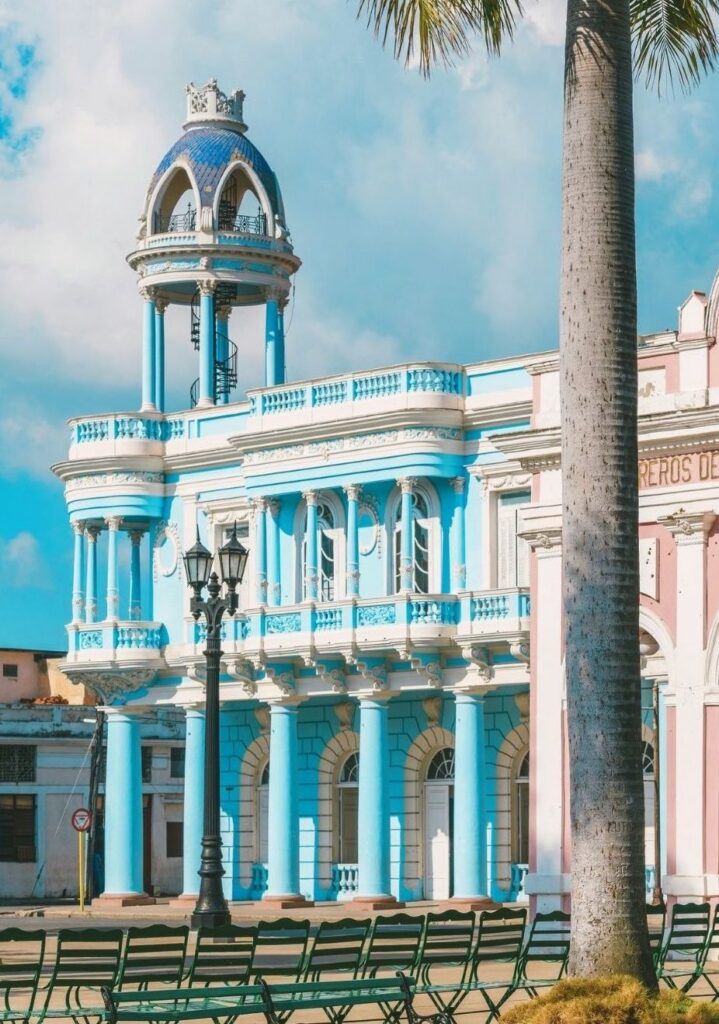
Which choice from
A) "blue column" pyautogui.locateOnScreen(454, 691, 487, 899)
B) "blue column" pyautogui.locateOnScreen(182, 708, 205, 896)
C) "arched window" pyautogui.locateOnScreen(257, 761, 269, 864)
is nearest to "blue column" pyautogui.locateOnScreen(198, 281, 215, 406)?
"blue column" pyautogui.locateOnScreen(182, 708, 205, 896)

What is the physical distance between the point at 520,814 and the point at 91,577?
9.99 meters

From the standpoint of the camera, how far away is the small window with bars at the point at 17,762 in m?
56.4

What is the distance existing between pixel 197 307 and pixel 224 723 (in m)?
8.40

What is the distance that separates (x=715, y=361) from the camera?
2684cm

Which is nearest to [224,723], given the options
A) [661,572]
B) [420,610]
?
[420,610]

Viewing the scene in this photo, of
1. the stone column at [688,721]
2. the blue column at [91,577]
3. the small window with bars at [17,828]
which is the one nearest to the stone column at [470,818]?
the blue column at [91,577]

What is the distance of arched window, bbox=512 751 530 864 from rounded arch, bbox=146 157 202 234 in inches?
494

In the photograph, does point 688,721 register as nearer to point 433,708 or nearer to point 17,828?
point 433,708

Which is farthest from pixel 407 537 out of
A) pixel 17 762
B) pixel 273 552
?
pixel 17 762

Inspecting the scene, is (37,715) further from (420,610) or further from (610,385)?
(610,385)

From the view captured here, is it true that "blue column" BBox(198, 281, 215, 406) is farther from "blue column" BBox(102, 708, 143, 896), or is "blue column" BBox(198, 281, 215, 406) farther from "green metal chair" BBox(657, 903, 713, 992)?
"green metal chair" BBox(657, 903, 713, 992)

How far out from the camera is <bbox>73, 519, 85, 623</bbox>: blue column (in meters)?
45.2

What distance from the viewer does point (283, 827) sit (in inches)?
1623

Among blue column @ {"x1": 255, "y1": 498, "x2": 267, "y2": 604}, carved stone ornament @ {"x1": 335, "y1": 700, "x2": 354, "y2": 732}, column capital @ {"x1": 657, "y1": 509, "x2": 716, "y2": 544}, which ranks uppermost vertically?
blue column @ {"x1": 255, "y1": 498, "x2": 267, "y2": 604}
